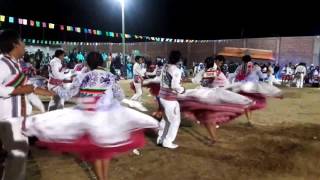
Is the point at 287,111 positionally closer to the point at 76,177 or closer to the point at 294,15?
the point at 76,177

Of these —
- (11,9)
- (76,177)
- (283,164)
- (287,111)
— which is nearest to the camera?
(76,177)

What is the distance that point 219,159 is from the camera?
7582 millimetres

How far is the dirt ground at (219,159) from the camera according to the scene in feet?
21.8

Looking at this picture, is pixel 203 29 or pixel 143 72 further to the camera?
pixel 203 29

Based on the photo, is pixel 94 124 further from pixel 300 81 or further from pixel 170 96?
pixel 300 81

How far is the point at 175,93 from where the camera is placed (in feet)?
26.7

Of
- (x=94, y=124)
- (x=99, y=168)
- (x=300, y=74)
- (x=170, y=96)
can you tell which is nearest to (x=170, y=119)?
(x=170, y=96)

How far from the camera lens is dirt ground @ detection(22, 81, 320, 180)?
262 inches

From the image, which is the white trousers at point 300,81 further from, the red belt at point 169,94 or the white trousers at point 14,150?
the white trousers at point 14,150

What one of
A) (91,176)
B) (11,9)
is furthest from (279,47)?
(11,9)

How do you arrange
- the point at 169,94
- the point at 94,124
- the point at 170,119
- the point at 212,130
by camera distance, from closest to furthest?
the point at 94,124, the point at 169,94, the point at 170,119, the point at 212,130

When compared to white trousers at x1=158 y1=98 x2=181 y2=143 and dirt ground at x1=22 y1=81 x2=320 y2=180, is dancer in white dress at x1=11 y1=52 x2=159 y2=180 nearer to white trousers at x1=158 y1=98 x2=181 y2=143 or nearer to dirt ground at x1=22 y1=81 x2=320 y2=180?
dirt ground at x1=22 y1=81 x2=320 y2=180

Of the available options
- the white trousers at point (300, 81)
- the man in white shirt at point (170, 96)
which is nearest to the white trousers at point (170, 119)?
the man in white shirt at point (170, 96)

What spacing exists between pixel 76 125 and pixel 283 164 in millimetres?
3912
